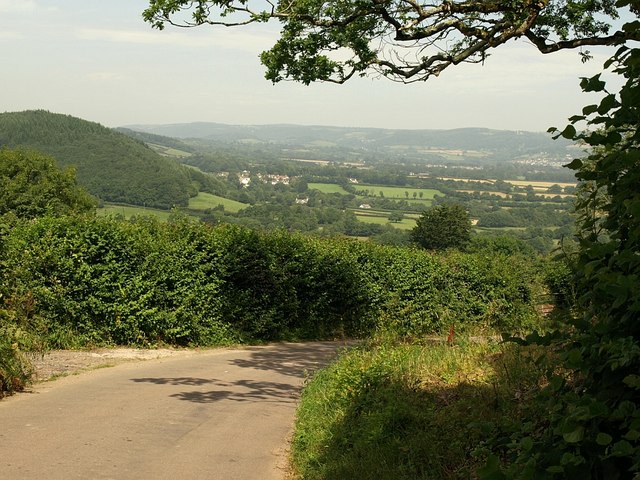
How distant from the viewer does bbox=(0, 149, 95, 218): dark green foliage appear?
197ft

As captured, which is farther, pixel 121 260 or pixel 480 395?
pixel 121 260

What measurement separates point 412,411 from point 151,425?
3891 mm

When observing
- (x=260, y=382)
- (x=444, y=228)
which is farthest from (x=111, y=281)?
(x=444, y=228)

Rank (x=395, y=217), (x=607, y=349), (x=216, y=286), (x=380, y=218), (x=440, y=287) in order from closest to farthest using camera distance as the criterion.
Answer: (x=607, y=349)
(x=216, y=286)
(x=440, y=287)
(x=395, y=217)
(x=380, y=218)

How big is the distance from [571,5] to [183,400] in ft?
34.3

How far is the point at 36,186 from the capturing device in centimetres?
6241

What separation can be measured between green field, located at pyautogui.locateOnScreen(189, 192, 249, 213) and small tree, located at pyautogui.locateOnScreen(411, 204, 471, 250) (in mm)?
38167

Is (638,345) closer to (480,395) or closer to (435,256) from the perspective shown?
(480,395)

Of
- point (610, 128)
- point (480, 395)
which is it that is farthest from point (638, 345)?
point (480, 395)

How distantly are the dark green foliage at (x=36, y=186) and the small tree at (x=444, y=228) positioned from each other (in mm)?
35019

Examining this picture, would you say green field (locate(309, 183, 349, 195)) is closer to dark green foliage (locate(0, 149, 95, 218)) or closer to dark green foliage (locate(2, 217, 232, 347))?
dark green foliage (locate(0, 149, 95, 218))

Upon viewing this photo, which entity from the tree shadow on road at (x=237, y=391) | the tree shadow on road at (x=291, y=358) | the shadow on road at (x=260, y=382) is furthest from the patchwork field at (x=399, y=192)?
the tree shadow on road at (x=237, y=391)

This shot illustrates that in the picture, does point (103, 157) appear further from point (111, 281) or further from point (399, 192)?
point (111, 281)

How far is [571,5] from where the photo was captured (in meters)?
13.9
